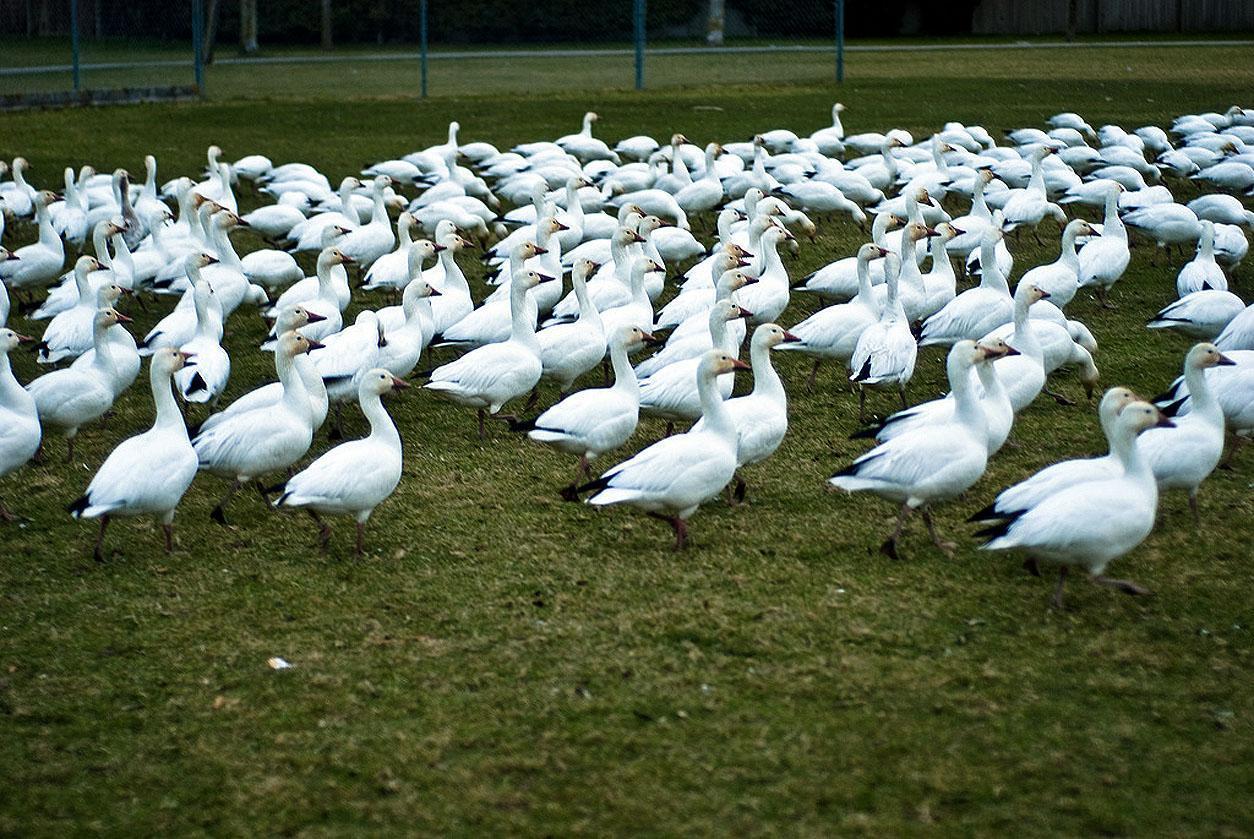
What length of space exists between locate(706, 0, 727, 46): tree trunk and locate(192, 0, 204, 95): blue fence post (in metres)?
9.29

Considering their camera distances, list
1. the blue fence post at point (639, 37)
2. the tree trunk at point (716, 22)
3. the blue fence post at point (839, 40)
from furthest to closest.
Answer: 1. the tree trunk at point (716, 22)
2. the blue fence post at point (639, 37)
3. the blue fence post at point (839, 40)

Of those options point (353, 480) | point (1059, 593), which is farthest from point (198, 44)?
point (1059, 593)

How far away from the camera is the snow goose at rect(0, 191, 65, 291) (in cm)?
1122

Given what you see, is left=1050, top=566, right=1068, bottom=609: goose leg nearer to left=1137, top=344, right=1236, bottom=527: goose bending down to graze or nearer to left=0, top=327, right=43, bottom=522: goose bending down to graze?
left=1137, top=344, right=1236, bottom=527: goose bending down to graze

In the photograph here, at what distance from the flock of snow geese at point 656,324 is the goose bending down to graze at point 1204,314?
0.06 ft

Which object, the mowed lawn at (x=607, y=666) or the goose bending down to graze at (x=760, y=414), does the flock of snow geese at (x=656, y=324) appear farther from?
the mowed lawn at (x=607, y=666)

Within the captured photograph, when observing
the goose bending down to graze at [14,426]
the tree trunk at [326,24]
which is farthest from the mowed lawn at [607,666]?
the tree trunk at [326,24]

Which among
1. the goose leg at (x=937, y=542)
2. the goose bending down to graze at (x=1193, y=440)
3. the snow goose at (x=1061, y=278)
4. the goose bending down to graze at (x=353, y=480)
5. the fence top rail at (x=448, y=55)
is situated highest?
the fence top rail at (x=448, y=55)

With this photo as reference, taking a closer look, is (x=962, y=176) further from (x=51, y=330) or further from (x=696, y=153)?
(x=51, y=330)

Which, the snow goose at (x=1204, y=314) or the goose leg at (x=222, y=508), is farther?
the snow goose at (x=1204, y=314)

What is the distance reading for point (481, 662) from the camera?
17.5 feet

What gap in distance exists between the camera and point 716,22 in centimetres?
2733

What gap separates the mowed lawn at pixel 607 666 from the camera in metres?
4.33

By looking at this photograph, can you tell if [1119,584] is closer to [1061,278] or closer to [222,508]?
[222,508]
